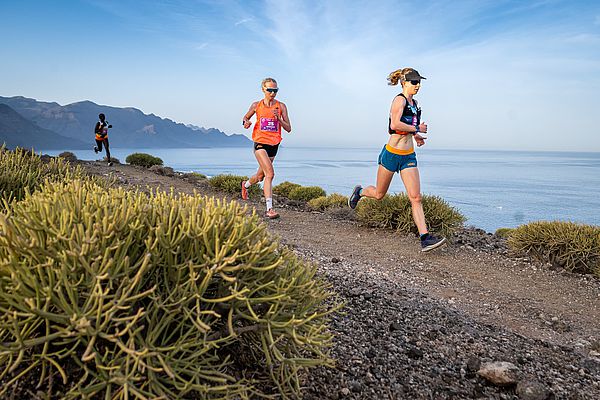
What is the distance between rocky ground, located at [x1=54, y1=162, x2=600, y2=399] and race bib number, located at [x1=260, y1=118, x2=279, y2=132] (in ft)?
5.58

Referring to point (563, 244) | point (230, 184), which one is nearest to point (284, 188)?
point (230, 184)

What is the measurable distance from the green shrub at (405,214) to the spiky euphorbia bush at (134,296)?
5704 millimetres

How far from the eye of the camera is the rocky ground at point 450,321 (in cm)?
283

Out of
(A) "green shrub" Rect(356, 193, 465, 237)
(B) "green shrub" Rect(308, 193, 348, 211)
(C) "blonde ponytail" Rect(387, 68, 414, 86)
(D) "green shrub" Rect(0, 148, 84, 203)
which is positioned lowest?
(B) "green shrub" Rect(308, 193, 348, 211)

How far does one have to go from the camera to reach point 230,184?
12.2 metres

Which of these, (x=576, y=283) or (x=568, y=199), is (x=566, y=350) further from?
(x=568, y=199)

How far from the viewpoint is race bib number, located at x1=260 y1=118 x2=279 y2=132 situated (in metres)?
8.09

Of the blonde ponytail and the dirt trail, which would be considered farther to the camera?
the blonde ponytail

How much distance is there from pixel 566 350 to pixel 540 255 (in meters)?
3.38

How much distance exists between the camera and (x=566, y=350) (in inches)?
154

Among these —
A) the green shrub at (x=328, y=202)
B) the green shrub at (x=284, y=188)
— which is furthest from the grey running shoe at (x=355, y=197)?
the green shrub at (x=284, y=188)

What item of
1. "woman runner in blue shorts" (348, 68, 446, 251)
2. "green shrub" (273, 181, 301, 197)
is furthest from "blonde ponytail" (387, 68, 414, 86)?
"green shrub" (273, 181, 301, 197)

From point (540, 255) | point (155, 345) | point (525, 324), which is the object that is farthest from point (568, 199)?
point (155, 345)

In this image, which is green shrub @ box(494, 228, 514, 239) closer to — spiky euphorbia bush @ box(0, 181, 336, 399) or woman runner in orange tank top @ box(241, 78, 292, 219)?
woman runner in orange tank top @ box(241, 78, 292, 219)
